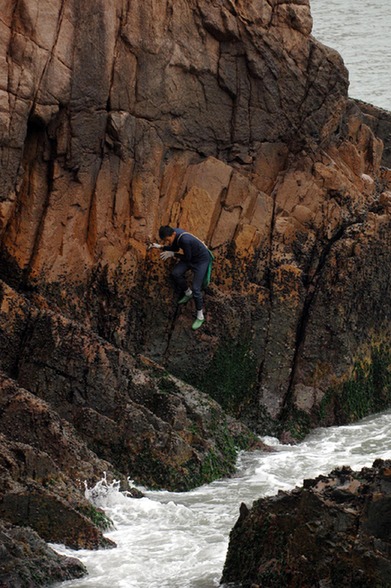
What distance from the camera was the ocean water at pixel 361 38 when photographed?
3919cm

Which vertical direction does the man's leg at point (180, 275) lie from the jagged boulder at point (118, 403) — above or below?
above

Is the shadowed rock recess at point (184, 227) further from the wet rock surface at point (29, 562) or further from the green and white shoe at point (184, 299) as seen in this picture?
the wet rock surface at point (29, 562)

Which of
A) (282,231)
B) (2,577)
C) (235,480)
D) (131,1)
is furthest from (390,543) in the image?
(131,1)

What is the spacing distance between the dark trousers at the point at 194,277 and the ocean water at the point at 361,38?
2685 centimetres

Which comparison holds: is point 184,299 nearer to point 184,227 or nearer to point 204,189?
point 184,227

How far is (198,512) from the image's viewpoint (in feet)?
30.9

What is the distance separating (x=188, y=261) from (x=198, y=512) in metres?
4.84

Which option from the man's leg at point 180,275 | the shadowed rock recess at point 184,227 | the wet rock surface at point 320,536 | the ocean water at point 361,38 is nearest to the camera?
the wet rock surface at point 320,536

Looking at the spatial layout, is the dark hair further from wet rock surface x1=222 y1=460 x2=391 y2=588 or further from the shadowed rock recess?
wet rock surface x1=222 y1=460 x2=391 y2=588

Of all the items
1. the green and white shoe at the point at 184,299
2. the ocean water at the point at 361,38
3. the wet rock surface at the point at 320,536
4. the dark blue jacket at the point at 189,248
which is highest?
the ocean water at the point at 361,38

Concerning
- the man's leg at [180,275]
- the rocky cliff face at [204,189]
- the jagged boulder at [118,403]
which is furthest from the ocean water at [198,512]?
the man's leg at [180,275]

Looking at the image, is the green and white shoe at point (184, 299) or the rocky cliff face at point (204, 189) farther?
the green and white shoe at point (184, 299)

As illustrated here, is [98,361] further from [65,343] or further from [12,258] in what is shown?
[12,258]

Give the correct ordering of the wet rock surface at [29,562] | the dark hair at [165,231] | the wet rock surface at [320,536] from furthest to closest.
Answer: the dark hair at [165,231]
the wet rock surface at [29,562]
the wet rock surface at [320,536]
